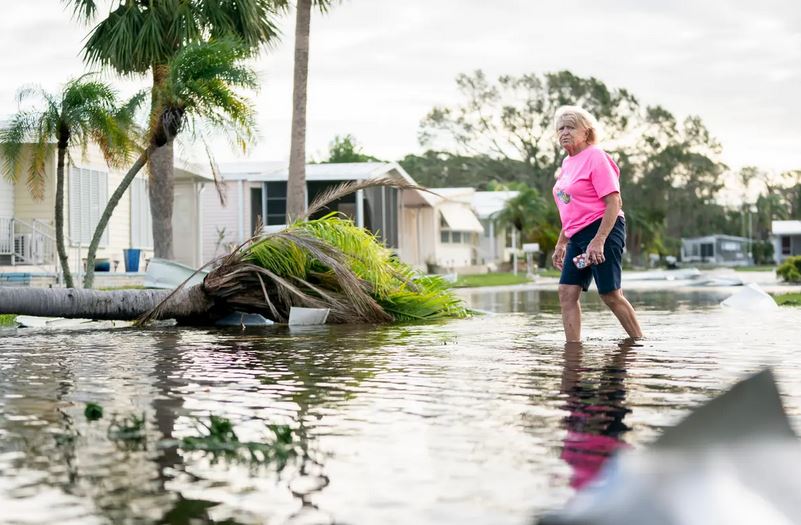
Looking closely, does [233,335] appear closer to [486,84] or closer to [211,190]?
[211,190]

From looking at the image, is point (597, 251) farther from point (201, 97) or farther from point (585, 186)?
point (201, 97)

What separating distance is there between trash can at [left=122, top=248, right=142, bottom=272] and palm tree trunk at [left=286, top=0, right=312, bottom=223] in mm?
5368

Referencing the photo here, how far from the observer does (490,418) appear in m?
4.79

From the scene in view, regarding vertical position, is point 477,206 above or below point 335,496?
above

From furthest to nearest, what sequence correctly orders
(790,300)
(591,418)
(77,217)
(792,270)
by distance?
(792,270)
(77,217)
(790,300)
(591,418)

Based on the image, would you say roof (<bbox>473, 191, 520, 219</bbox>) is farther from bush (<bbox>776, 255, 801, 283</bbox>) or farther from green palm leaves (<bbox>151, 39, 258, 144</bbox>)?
green palm leaves (<bbox>151, 39, 258, 144</bbox>)

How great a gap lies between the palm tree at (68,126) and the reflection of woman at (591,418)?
495 inches

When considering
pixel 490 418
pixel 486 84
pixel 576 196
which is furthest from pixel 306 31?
pixel 486 84

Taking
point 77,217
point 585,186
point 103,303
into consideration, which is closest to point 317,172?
point 77,217

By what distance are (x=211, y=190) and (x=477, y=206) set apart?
32418mm

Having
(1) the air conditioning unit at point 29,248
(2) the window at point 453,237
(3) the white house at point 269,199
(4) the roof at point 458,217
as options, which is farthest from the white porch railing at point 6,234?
(2) the window at point 453,237

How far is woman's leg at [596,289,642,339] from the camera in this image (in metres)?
8.74

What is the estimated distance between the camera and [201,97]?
1805 centimetres

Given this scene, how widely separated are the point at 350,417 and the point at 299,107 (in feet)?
66.3
